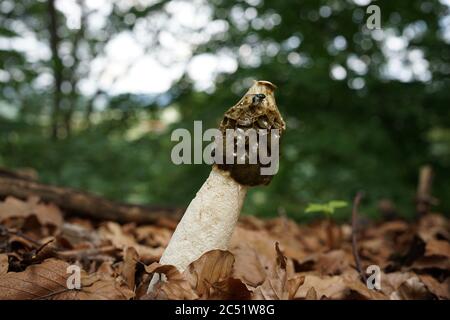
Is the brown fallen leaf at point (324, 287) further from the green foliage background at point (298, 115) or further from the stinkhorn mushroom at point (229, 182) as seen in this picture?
the green foliage background at point (298, 115)

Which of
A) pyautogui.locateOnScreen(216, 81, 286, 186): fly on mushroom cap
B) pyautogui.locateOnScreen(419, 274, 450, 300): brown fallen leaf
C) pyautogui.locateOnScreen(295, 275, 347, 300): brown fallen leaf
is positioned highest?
pyautogui.locateOnScreen(216, 81, 286, 186): fly on mushroom cap

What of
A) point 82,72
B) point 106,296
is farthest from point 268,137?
point 82,72

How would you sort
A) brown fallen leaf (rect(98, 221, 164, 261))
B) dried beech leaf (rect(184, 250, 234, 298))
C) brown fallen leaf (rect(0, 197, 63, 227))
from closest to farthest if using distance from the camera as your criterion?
dried beech leaf (rect(184, 250, 234, 298)) < brown fallen leaf (rect(98, 221, 164, 261)) < brown fallen leaf (rect(0, 197, 63, 227))

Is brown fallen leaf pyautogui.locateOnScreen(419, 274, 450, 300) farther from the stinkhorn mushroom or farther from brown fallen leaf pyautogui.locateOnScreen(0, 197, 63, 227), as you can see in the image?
brown fallen leaf pyautogui.locateOnScreen(0, 197, 63, 227)

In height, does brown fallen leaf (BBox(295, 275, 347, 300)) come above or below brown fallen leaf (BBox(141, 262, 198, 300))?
below

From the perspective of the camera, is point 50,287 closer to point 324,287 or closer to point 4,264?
point 4,264

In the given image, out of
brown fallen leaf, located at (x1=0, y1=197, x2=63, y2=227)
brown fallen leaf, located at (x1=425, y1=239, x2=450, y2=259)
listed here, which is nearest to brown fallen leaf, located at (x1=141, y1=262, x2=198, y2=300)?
brown fallen leaf, located at (x1=0, y1=197, x2=63, y2=227)

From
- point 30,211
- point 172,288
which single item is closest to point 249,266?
point 172,288
